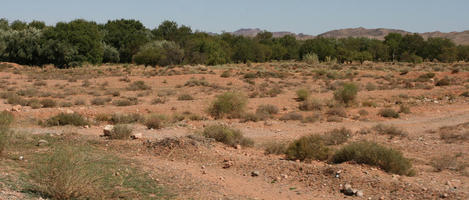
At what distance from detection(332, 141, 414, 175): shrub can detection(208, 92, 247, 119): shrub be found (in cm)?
896

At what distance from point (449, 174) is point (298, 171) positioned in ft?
11.2

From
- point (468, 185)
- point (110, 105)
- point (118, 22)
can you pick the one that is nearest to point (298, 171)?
point (468, 185)

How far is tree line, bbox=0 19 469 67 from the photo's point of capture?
52656mm

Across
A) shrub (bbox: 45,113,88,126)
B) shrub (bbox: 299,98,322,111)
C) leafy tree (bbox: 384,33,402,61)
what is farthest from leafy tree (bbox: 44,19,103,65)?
leafy tree (bbox: 384,33,402,61)

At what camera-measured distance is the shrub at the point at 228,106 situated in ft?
62.6

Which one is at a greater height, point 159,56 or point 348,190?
point 159,56

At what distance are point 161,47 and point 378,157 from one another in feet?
167

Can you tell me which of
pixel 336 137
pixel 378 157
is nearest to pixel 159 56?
pixel 336 137

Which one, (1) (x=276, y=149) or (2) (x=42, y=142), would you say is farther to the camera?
(1) (x=276, y=149)

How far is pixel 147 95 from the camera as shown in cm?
2772

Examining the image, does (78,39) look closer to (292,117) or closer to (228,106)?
(228,106)

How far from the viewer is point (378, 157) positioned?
9930 mm

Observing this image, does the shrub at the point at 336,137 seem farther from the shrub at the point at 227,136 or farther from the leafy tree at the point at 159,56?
the leafy tree at the point at 159,56

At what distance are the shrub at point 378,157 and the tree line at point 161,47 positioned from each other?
45.3 m
